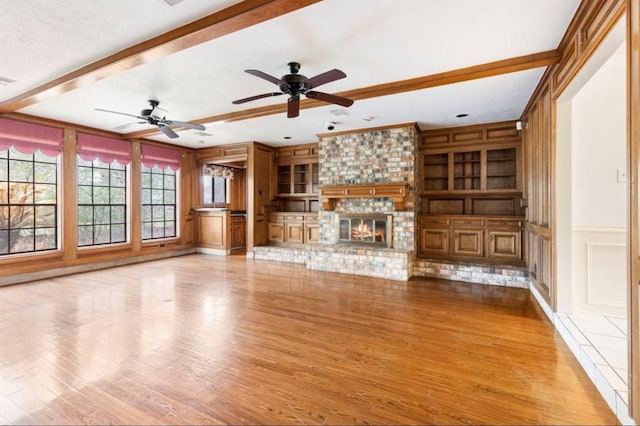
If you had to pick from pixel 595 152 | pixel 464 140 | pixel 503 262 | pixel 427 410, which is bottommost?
pixel 427 410

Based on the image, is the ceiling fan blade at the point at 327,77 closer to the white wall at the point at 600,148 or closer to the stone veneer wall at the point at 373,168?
the white wall at the point at 600,148

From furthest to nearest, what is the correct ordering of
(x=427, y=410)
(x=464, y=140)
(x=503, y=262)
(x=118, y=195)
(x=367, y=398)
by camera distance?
1. (x=118, y=195)
2. (x=464, y=140)
3. (x=503, y=262)
4. (x=367, y=398)
5. (x=427, y=410)

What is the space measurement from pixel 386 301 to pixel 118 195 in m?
6.18

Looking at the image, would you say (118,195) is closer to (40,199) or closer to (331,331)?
(40,199)

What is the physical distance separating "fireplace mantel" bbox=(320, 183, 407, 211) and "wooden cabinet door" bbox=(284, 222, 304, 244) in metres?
1.29

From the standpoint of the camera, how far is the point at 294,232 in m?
7.68

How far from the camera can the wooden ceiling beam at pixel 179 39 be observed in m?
2.27

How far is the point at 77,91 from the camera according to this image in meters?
4.19

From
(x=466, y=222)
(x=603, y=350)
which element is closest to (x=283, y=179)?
(x=466, y=222)

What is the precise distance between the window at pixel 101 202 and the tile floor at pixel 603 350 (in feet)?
25.3

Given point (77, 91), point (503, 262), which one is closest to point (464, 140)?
point (503, 262)

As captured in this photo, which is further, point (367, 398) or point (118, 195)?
point (118, 195)

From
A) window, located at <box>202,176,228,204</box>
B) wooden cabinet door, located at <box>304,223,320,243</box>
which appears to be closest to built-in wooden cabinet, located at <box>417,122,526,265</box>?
wooden cabinet door, located at <box>304,223,320,243</box>

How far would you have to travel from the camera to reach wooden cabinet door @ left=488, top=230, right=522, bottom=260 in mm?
5328
